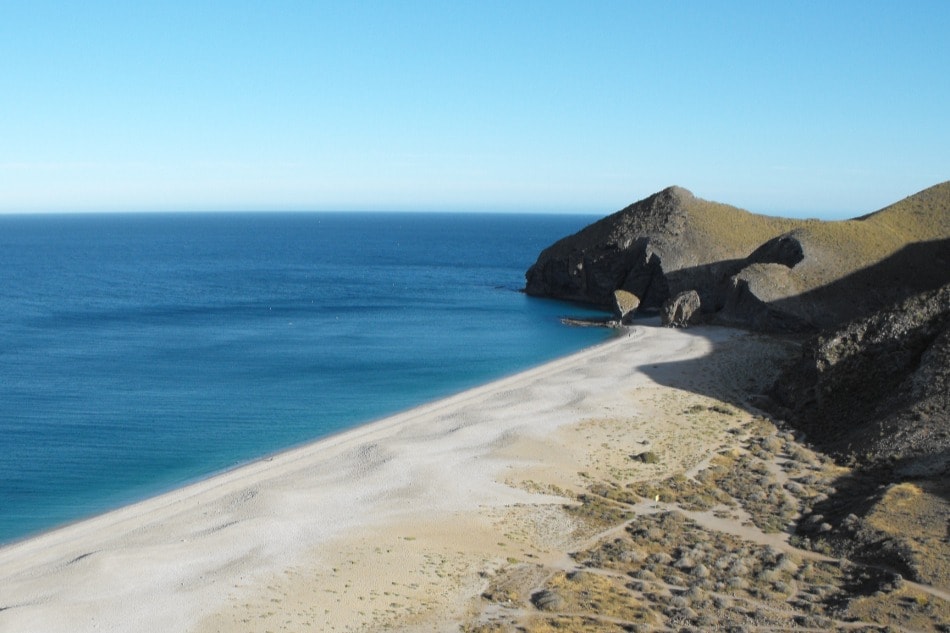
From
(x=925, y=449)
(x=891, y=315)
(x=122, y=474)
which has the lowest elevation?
(x=122, y=474)

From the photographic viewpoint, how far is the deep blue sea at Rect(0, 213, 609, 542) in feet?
130

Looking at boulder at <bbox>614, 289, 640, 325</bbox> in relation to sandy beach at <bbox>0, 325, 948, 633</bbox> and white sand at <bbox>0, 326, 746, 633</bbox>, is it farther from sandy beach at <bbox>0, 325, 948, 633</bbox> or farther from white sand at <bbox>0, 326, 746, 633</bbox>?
white sand at <bbox>0, 326, 746, 633</bbox>

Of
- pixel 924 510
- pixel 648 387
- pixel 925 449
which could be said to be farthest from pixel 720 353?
pixel 924 510

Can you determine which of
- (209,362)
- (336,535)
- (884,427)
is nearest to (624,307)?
(209,362)

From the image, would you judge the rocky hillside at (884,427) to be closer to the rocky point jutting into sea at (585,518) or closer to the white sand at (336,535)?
the rocky point jutting into sea at (585,518)

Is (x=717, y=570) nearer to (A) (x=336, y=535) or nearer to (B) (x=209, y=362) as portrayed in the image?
(A) (x=336, y=535)

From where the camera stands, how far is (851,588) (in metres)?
25.8

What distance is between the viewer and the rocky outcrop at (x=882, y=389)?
36250 mm

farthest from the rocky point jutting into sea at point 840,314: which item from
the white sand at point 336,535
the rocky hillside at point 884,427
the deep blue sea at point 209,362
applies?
the deep blue sea at point 209,362

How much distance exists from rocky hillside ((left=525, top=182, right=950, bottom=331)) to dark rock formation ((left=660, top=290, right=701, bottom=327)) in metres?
2.00

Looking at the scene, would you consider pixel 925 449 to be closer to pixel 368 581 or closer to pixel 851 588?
pixel 851 588

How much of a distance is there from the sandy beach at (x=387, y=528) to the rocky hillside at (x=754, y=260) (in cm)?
2492

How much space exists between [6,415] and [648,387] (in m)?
37.3

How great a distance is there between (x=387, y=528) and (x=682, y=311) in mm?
49086
